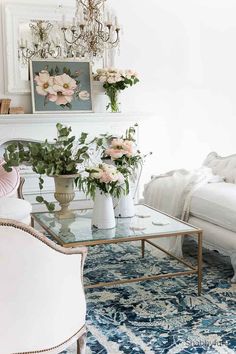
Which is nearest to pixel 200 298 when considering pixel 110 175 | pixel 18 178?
pixel 110 175

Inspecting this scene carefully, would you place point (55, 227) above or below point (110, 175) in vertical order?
below

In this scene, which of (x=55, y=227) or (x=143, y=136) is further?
(x=143, y=136)

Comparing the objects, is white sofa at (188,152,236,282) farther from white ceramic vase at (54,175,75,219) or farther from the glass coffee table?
white ceramic vase at (54,175,75,219)

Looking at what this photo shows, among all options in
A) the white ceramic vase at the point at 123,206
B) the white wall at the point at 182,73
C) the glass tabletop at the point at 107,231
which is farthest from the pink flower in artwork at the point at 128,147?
the white wall at the point at 182,73

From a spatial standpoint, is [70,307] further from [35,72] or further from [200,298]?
[35,72]

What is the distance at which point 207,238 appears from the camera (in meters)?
4.11

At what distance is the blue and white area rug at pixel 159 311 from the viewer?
9.30 feet

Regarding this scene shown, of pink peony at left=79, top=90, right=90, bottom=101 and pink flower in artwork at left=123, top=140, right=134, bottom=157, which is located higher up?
pink peony at left=79, top=90, right=90, bottom=101

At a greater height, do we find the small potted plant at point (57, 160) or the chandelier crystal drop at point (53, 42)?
the chandelier crystal drop at point (53, 42)

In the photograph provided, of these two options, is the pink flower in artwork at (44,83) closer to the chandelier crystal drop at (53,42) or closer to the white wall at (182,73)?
the chandelier crystal drop at (53,42)

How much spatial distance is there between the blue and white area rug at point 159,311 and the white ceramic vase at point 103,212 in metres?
0.50

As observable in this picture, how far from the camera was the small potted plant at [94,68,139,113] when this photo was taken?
5.60m

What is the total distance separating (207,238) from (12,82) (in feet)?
8.99

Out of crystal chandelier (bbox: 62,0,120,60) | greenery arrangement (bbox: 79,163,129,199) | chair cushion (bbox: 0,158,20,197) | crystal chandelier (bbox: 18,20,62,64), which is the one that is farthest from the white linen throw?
crystal chandelier (bbox: 18,20,62,64)
